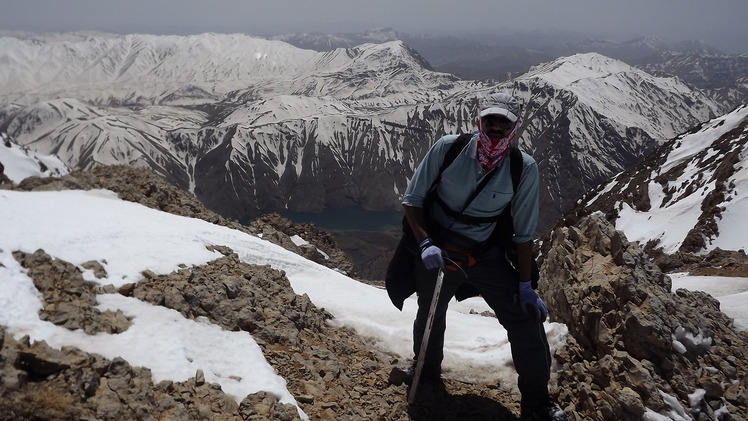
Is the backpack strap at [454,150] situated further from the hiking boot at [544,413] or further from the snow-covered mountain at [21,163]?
the snow-covered mountain at [21,163]

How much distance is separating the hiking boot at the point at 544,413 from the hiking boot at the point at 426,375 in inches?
54.5

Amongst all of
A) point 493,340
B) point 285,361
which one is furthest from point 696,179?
point 285,361

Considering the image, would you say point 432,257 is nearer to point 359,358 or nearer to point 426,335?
point 426,335

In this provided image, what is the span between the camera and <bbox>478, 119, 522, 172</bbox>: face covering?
5734 mm

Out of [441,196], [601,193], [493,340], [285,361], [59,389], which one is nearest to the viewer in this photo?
[59,389]

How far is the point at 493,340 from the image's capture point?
9453 millimetres

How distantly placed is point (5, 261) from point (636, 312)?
9778 mm

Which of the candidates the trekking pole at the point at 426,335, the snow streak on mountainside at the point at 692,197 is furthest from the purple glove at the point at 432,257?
the snow streak on mountainside at the point at 692,197

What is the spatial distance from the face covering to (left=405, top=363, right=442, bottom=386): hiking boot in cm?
351

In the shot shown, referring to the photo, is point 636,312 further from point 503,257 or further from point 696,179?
point 696,179

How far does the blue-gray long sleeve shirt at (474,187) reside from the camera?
19.3ft

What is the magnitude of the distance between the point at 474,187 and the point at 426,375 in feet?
11.1

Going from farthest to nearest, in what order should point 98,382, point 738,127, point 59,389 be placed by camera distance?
point 738,127, point 98,382, point 59,389

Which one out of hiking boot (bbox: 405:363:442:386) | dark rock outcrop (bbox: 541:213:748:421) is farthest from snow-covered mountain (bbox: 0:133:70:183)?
dark rock outcrop (bbox: 541:213:748:421)
